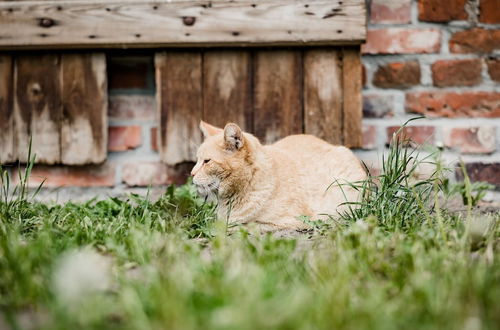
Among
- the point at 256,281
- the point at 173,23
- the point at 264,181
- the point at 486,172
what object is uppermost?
the point at 173,23

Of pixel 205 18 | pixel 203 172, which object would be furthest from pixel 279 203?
pixel 205 18

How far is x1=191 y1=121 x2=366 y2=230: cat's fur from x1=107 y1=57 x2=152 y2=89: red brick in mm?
670

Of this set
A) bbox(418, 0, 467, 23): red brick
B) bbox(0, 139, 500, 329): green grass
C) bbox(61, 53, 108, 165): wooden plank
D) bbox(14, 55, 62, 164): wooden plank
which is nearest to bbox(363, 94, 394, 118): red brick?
bbox(418, 0, 467, 23): red brick

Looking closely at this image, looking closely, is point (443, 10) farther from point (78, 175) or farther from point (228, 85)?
point (78, 175)

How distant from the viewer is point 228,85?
2775mm

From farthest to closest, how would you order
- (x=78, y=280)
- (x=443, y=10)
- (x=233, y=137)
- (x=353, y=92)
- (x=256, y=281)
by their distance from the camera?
(x=443, y=10), (x=353, y=92), (x=233, y=137), (x=256, y=281), (x=78, y=280)

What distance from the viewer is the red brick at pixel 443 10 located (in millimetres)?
2834

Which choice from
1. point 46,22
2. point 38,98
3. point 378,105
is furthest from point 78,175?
point 378,105

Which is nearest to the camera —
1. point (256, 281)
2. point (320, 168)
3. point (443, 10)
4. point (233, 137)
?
point (256, 281)

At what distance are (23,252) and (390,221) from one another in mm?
1191

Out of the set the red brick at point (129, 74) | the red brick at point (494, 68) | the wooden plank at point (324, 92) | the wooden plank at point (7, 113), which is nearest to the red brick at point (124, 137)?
the red brick at point (129, 74)

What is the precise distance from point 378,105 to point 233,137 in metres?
0.98

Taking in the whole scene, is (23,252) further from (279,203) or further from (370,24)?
(370,24)

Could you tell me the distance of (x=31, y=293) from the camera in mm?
1161
